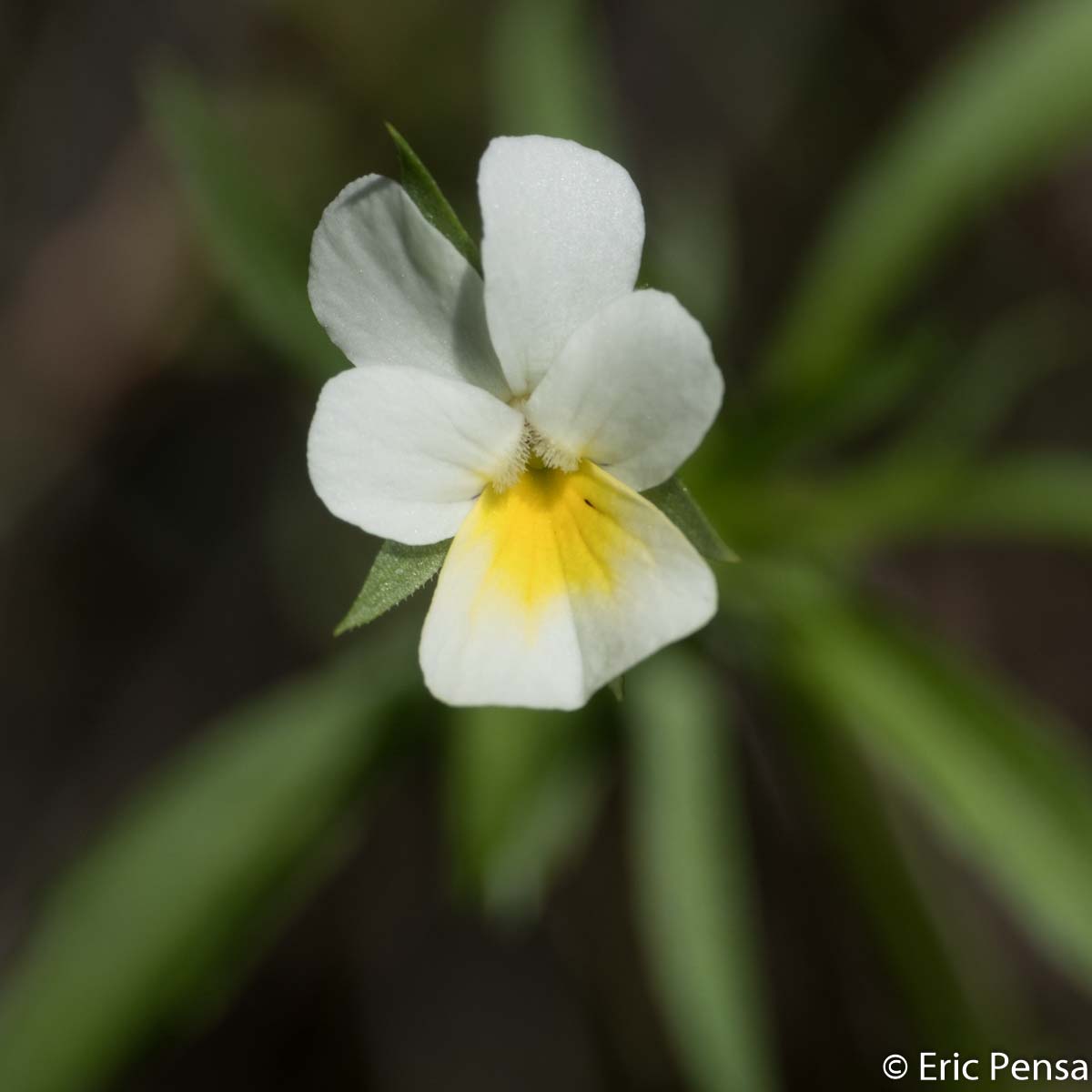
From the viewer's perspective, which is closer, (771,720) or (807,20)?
(771,720)

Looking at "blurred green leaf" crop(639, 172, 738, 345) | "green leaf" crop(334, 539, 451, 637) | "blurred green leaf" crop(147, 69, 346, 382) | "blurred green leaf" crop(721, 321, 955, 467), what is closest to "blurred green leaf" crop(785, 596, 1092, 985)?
"blurred green leaf" crop(721, 321, 955, 467)

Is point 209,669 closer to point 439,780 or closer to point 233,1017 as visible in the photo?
point 439,780

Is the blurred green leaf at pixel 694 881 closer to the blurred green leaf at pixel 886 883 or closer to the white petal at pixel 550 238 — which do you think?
the blurred green leaf at pixel 886 883

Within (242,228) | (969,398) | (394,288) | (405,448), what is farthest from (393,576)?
(969,398)

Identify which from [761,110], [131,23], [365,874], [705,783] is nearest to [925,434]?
[705,783]

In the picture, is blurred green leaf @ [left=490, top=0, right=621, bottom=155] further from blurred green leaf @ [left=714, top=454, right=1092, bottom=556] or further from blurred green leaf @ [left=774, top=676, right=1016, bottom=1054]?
blurred green leaf @ [left=774, top=676, right=1016, bottom=1054]

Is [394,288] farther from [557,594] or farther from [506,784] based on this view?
[506,784]
